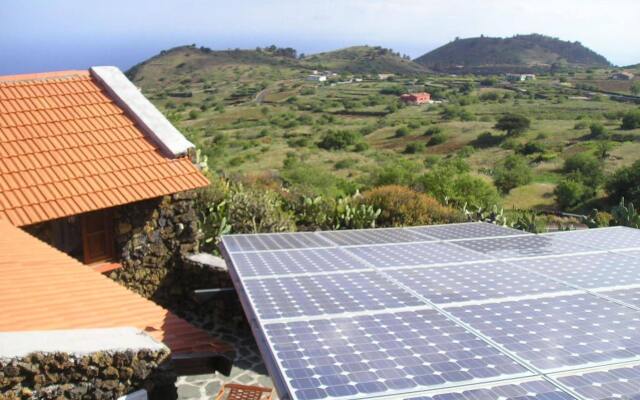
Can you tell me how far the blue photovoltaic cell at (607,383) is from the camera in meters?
3.64

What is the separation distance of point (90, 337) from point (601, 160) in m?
45.4

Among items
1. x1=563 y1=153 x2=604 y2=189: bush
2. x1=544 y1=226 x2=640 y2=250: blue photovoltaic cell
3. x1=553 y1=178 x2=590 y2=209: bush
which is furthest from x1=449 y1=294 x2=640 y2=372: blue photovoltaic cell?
x1=563 y1=153 x2=604 y2=189: bush

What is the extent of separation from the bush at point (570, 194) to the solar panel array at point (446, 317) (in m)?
27.5

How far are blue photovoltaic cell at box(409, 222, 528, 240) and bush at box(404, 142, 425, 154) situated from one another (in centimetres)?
4823

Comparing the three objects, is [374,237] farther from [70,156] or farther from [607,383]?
[70,156]

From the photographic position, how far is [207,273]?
11.4 m

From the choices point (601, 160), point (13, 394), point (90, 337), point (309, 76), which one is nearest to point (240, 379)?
point (90, 337)

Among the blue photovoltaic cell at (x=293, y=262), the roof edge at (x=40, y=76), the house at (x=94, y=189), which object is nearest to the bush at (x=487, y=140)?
the house at (x=94, y=189)

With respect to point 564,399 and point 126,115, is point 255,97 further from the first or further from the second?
point 564,399

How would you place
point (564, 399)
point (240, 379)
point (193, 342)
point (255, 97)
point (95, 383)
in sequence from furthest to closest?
point (255, 97) → point (240, 379) → point (193, 342) → point (95, 383) → point (564, 399)

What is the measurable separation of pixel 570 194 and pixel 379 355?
33162 millimetres

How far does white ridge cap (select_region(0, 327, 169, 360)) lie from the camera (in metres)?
4.92

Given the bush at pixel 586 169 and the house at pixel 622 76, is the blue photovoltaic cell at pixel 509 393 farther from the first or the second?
the house at pixel 622 76

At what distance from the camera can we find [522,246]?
8.26 meters
